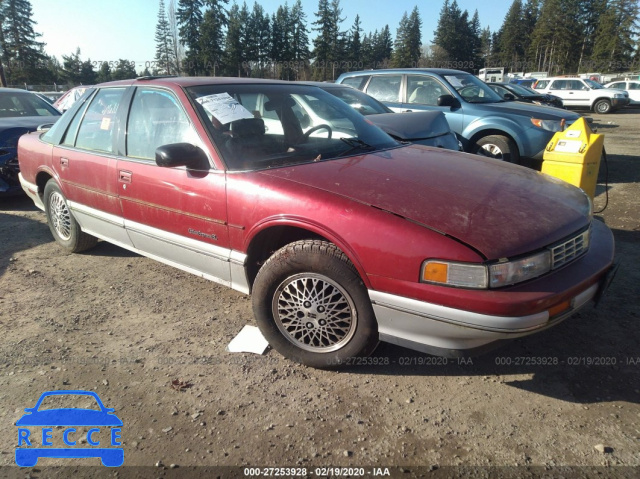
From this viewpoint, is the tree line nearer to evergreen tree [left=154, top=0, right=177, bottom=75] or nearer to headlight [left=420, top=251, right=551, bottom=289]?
evergreen tree [left=154, top=0, right=177, bottom=75]

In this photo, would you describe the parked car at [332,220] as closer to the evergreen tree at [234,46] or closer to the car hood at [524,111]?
the car hood at [524,111]

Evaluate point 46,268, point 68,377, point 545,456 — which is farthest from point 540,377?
point 46,268

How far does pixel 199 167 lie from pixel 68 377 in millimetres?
1489

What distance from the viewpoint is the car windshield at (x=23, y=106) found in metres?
7.69

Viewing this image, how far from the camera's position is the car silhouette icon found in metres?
2.08

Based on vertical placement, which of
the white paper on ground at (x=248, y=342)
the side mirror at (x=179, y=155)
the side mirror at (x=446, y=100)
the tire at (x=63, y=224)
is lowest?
the white paper on ground at (x=248, y=342)

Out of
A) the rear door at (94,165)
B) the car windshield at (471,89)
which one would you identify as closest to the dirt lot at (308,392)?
the rear door at (94,165)

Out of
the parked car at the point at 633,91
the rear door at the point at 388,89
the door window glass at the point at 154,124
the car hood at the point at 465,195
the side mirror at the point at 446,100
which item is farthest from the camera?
the parked car at the point at 633,91

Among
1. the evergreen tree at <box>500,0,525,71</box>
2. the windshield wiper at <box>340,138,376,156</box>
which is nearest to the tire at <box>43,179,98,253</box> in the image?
the windshield wiper at <box>340,138,376,156</box>

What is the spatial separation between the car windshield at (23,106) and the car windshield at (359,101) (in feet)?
17.4

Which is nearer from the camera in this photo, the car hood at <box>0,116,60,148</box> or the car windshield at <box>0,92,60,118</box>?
the car hood at <box>0,116,60,148</box>

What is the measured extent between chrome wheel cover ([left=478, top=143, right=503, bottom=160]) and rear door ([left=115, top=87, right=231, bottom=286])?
5.40 metres

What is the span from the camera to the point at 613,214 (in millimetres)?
5371

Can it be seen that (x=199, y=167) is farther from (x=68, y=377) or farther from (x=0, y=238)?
(x=0, y=238)
